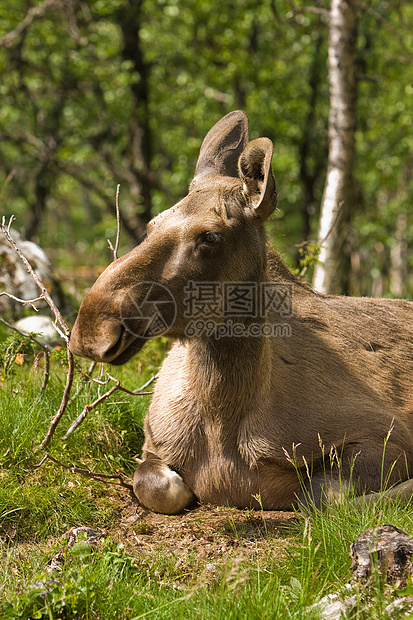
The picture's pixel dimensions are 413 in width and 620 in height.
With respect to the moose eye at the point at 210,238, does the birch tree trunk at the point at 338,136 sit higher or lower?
higher

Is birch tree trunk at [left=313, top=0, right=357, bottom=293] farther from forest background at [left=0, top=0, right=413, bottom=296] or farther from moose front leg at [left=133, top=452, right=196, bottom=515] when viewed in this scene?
moose front leg at [left=133, top=452, right=196, bottom=515]

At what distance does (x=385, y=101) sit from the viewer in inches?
650

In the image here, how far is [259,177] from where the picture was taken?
400 cm

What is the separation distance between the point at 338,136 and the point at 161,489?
569cm

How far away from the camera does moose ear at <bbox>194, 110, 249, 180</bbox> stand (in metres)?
4.59

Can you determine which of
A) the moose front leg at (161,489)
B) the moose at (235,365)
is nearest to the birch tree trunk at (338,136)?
the moose at (235,365)

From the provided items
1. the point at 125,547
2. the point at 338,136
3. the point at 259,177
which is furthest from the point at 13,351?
the point at 338,136

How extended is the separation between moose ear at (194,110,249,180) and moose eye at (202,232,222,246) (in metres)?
0.86

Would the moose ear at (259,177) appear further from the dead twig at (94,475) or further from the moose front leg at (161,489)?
the dead twig at (94,475)

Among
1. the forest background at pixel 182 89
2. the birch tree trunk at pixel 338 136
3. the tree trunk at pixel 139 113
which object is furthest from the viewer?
the tree trunk at pixel 139 113

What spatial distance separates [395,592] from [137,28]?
12680 mm

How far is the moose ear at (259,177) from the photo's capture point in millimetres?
3834

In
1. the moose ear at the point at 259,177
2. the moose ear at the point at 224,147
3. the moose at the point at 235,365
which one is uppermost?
the moose ear at the point at 224,147

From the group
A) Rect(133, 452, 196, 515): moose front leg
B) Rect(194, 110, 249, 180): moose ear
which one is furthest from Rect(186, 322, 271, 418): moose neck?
Rect(194, 110, 249, 180): moose ear
